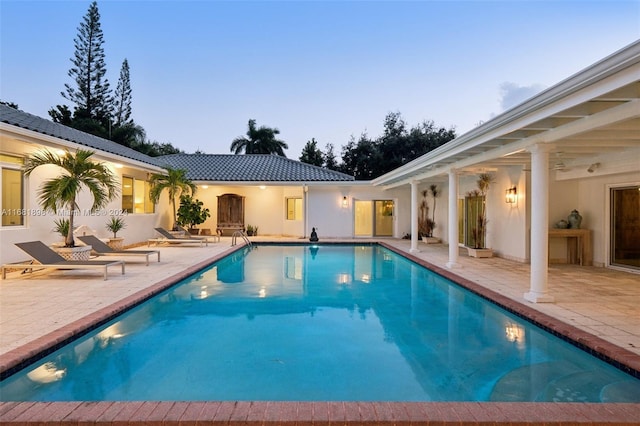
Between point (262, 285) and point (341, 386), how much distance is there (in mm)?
5234

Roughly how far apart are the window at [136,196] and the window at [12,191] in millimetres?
4736

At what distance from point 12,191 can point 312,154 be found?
26.9m

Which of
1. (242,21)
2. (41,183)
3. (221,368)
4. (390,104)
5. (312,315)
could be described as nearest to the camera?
Result: (221,368)

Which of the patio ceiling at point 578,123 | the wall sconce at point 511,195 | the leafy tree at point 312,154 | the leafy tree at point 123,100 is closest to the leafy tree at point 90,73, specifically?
the leafy tree at point 123,100

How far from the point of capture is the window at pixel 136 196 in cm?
1421

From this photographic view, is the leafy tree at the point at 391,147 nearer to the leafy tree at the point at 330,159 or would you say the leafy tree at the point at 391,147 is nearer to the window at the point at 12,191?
the leafy tree at the point at 330,159

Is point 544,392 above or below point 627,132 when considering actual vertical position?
below

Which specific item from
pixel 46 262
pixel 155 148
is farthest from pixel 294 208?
pixel 155 148

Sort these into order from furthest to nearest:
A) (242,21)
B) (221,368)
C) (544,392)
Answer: (242,21), (221,368), (544,392)

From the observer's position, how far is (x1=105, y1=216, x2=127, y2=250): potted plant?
1224 cm

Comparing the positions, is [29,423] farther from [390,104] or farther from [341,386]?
[390,104]

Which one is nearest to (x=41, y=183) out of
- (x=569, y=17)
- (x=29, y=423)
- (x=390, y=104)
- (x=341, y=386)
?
(x=29, y=423)

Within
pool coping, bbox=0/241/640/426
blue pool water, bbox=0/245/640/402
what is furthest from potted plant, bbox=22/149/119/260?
pool coping, bbox=0/241/640/426

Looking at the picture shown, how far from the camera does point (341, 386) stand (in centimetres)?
381
